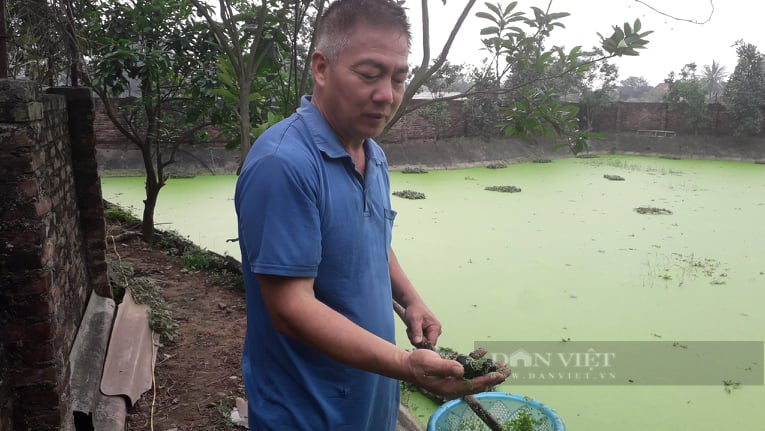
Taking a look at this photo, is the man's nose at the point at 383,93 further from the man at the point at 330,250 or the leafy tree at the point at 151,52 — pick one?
the leafy tree at the point at 151,52

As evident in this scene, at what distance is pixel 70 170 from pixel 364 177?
166 cm

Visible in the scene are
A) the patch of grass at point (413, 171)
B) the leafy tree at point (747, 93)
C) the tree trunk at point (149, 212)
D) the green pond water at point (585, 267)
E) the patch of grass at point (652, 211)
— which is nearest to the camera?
the green pond water at point (585, 267)

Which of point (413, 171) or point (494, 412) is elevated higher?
point (413, 171)

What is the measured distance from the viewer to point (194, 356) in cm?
245

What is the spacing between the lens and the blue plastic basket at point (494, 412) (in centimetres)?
187

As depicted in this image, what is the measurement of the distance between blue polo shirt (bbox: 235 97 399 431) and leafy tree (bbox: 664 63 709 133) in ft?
48.3

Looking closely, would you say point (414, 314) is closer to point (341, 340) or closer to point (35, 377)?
point (341, 340)

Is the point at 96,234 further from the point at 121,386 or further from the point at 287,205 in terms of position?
the point at 287,205

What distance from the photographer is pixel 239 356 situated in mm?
2461

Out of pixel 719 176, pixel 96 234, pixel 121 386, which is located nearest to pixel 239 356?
pixel 121 386

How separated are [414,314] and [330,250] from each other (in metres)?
0.40

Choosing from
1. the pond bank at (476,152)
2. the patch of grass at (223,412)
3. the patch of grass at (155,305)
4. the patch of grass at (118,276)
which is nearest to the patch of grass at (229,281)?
the patch of grass at (155,305)

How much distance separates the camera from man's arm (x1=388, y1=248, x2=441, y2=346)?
46.3 inches

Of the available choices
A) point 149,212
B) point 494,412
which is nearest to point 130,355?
point 494,412
